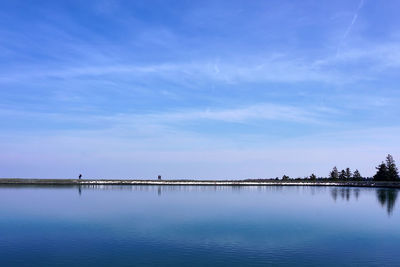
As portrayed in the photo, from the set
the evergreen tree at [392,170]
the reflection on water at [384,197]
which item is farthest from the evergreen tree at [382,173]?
the reflection on water at [384,197]

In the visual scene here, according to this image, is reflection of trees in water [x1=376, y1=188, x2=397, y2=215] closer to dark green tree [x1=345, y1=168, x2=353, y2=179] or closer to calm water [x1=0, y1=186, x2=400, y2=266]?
calm water [x1=0, y1=186, x2=400, y2=266]

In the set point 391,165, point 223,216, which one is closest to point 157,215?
point 223,216

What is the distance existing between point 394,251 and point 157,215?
3057 cm

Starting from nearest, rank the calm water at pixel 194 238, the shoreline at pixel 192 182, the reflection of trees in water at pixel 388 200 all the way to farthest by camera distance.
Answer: the calm water at pixel 194 238, the reflection of trees in water at pixel 388 200, the shoreline at pixel 192 182

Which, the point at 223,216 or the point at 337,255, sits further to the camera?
the point at 223,216

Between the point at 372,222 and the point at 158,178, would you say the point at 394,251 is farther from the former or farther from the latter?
the point at 158,178

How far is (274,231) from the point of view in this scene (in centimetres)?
3909

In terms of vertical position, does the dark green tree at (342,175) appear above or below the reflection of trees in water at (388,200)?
above

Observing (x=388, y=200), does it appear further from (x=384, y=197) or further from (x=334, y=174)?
(x=334, y=174)

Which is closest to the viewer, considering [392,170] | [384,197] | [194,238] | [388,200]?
[194,238]

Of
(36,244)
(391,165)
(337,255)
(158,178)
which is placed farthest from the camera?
(158,178)

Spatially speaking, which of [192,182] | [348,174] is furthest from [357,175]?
[192,182]

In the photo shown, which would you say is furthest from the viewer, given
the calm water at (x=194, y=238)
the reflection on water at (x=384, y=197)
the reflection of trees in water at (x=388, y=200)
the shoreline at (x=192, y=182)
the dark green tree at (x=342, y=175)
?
the dark green tree at (x=342, y=175)

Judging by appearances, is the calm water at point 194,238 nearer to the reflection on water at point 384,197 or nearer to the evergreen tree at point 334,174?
the reflection on water at point 384,197
